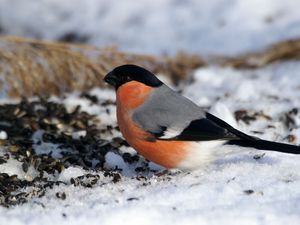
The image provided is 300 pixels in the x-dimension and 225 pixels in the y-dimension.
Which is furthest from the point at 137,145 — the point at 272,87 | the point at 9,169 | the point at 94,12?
the point at 94,12

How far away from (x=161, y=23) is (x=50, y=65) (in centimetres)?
159

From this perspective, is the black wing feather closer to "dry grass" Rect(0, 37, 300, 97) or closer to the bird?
the bird

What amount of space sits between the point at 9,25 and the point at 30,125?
276cm

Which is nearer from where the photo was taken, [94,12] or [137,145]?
[137,145]

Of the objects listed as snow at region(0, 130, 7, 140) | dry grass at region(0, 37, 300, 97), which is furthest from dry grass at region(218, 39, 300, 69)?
snow at region(0, 130, 7, 140)

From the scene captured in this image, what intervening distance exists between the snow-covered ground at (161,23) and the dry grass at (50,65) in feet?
2.08

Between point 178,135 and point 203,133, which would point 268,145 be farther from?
point 178,135

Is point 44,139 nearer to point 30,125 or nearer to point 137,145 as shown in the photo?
point 30,125

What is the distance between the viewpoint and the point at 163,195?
304cm

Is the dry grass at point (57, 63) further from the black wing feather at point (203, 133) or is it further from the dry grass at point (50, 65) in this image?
the black wing feather at point (203, 133)

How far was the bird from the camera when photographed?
3346 millimetres

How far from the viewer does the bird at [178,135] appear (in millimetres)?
3346

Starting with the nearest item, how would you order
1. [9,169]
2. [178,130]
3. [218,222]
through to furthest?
[218,222] → [178,130] → [9,169]

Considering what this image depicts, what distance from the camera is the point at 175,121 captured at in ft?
11.1
